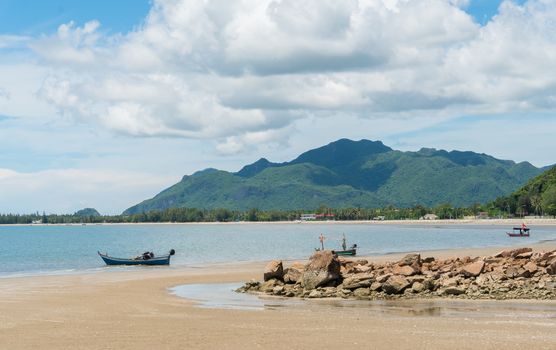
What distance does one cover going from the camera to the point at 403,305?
1002 inches

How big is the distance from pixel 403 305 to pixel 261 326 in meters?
7.66

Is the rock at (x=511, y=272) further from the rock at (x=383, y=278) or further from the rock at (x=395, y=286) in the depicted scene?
the rock at (x=383, y=278)

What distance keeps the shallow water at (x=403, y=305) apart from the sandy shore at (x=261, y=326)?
73mm

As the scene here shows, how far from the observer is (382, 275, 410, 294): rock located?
28062 millimetres

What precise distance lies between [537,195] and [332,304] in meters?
179

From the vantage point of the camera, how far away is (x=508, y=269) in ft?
97.3

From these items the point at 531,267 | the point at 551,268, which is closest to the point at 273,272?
the point at 531,267

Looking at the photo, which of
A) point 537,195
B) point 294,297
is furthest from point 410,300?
point 537,195

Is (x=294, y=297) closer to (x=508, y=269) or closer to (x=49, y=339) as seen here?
(x=508, y=269)

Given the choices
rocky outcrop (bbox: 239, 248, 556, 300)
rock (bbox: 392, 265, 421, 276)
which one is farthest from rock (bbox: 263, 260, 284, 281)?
rock (bbox: 392, 265, 421, 276)

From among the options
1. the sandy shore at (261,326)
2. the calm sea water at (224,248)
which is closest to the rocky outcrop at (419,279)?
the sandy shore at (261,326)

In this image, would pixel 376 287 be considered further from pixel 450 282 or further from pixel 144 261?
pixel 144 261

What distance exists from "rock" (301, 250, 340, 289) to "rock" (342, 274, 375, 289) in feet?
3.44

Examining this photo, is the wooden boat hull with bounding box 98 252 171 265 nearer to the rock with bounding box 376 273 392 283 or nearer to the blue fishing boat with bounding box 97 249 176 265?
the blue fishing boat with bounding box 97 249 176 265
